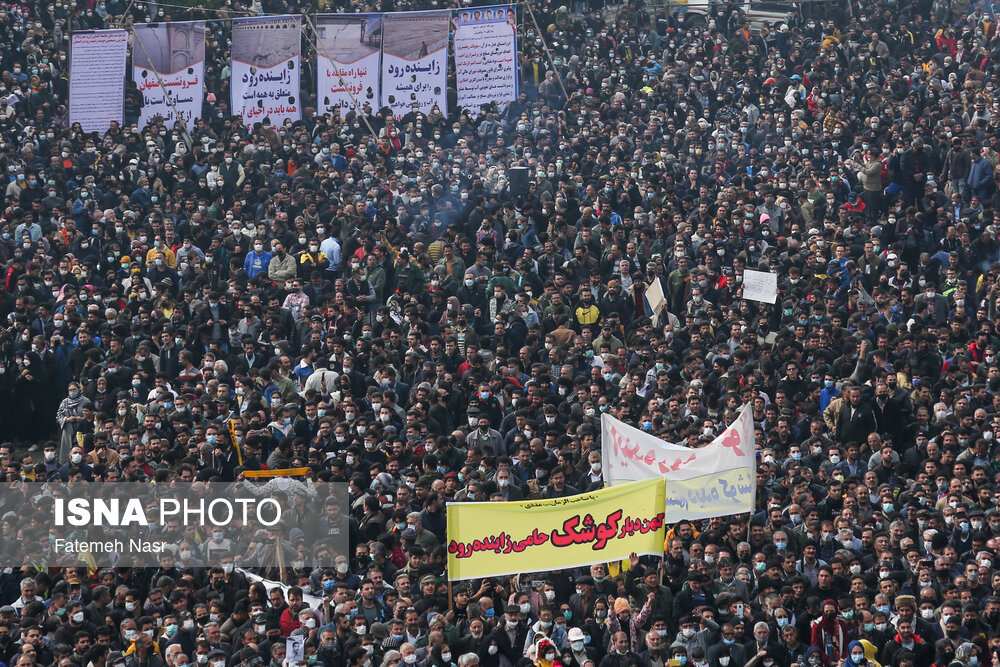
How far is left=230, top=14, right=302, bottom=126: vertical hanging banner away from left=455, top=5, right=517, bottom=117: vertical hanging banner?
8.71 feet

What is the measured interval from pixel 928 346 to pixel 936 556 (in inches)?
163

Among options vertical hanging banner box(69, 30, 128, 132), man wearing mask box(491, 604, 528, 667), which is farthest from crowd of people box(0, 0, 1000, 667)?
vertical hanging banner box(69, 30, 128, 132)

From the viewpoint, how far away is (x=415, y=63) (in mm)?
29266

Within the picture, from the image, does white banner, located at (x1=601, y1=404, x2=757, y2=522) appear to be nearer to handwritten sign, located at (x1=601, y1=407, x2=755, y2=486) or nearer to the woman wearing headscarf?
handwritten sign, located at (x1=601, y1=407, x2=755, y2=486)

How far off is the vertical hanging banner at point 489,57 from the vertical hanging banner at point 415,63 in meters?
0.41

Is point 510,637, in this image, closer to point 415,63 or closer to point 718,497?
point 718,497

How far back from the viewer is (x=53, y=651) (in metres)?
14.7

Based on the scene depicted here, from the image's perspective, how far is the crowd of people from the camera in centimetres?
1497

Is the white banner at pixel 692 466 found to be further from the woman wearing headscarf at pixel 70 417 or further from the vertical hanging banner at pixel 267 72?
the vertical hanging banner at pixel 267 72

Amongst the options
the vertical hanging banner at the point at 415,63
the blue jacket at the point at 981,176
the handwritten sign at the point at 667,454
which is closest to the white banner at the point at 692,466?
the handwritten sign at the point at 667,454

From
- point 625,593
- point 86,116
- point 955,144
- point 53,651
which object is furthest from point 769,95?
point 53,651

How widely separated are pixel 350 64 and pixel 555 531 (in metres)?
15.5

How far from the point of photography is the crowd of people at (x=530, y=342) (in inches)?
589

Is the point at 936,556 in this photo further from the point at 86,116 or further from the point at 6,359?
the point at 86,116
